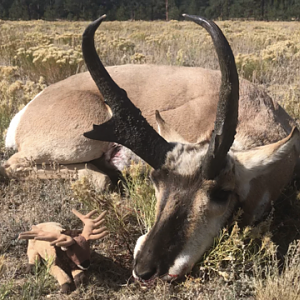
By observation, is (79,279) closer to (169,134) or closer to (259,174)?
(169,134)

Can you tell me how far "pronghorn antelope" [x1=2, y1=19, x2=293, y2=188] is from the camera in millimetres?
4586

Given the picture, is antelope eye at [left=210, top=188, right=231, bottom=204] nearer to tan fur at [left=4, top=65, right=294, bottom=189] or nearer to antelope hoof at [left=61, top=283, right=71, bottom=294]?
antelope hoof at [left=61, top=283, right=71, bottom=294]

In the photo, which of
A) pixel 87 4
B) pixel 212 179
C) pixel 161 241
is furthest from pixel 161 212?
pixel 87 4

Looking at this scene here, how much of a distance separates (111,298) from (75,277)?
324mm

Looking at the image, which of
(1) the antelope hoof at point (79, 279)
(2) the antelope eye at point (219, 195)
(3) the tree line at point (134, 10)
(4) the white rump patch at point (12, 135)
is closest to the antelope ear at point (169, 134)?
(2) the antelope eye at point (219, 195)

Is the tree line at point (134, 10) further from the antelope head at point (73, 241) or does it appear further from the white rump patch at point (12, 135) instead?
the antelope head at point (73, 241)

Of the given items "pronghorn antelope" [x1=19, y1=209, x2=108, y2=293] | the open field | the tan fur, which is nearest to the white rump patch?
the tan fur

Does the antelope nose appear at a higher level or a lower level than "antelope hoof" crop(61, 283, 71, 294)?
higher

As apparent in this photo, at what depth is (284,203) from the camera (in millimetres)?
4273

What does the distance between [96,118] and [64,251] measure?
2.21 m

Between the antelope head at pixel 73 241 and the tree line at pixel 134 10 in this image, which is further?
the tree line at pixel 134 10

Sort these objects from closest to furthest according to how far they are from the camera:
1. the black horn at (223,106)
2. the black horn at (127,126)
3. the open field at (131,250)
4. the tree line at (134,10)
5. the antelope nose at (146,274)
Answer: the black horn at (223,106), the antelope nose at (146,274), the open field at (131,250), the black horn at (127,126), the tree line at (134,10)

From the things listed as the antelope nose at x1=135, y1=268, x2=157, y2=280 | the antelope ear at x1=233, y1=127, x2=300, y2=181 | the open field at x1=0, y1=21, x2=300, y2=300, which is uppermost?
the antelope ear at x1=233, y1=127, x2=300, y2=181

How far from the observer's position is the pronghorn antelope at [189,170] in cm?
272
